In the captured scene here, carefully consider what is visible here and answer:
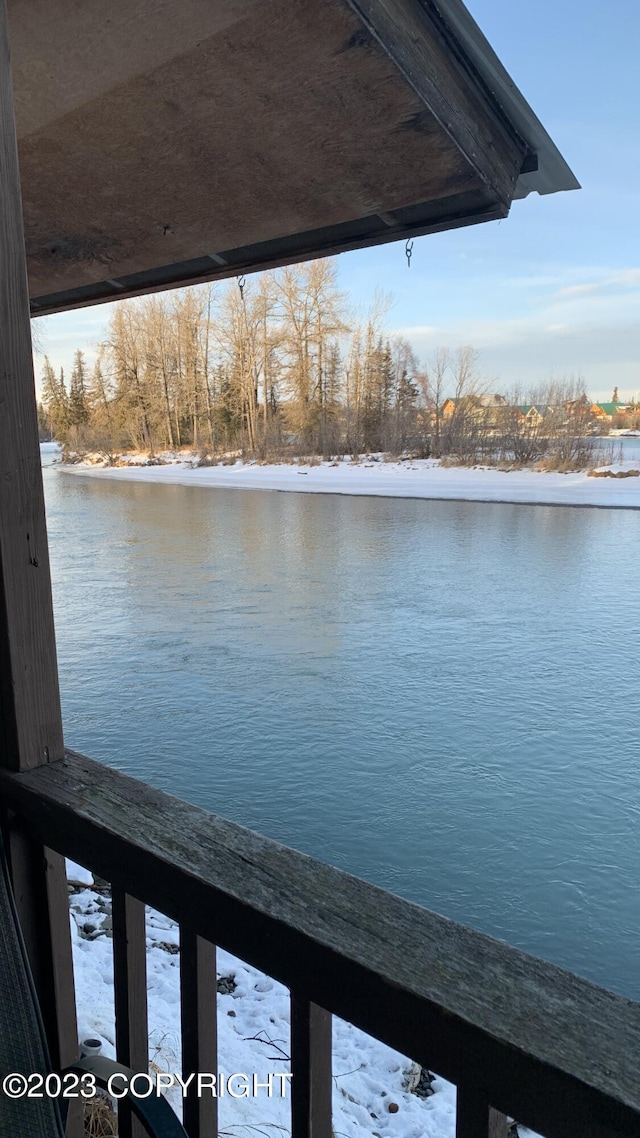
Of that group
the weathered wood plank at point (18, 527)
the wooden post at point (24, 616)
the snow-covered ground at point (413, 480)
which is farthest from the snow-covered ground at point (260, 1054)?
the snow-covered ground at point (413, 480)

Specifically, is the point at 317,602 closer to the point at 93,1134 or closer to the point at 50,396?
the point at 93,1134

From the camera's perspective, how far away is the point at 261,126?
135 centimetres

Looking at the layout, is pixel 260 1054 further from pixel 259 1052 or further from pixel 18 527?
pixel 18 527

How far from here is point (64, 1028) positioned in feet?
3.55

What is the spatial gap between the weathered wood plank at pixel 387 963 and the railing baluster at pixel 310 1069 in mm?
31

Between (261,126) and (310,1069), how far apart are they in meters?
1.42

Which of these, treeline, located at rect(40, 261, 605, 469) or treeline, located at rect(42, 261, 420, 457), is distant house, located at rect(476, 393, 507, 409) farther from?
treeline, located at rect(42, 261, 420, 457)

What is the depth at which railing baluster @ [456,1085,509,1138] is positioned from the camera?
0.57 meters

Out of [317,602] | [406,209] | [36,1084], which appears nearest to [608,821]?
[406,209]

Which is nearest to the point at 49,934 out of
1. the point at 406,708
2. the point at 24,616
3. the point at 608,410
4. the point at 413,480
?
the point at 24,616

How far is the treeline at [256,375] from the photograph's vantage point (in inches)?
1008

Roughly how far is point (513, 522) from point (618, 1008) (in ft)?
39.6

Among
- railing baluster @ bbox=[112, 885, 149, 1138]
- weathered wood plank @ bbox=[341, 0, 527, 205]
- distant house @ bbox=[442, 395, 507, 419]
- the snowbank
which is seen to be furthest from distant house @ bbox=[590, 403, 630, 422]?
railing baluster @ bbox=[112, 885, 149, 1138]

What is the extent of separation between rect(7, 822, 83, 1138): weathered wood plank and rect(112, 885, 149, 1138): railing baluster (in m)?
0.14
